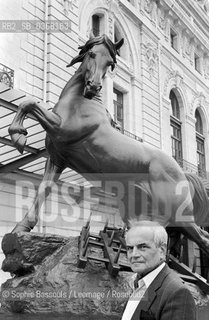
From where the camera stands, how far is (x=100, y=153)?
4.02 metres

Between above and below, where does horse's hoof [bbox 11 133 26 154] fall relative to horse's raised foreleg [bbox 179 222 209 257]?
above

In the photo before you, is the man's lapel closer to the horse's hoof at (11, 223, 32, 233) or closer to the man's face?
the man's face

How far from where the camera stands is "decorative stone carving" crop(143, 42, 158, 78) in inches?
871

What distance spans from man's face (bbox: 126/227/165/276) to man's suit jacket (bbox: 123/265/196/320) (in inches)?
3.0

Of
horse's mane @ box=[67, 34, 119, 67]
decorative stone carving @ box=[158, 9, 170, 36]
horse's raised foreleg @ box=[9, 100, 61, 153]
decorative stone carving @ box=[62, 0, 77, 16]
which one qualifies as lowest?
horse's raised foreleg @ box=[9, 100, 61, 153]

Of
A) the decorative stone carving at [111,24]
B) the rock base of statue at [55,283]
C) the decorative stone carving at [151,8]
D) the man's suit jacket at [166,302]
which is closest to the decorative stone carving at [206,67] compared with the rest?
the decorative stone carving at [151,8]

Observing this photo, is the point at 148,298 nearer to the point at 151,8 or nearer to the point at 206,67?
the point at 151,8

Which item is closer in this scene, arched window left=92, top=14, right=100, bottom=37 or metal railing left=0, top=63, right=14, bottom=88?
metal railing left=0, top=63, right=14, bottom=88

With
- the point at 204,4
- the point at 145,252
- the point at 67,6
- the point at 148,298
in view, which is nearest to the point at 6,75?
the point at 67,6

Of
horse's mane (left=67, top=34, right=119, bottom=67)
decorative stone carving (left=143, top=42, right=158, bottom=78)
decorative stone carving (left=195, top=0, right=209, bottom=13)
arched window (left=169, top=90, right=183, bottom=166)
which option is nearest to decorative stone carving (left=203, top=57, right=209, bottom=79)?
decorative stone carving (left=195, top=0, right=209, bottom=13)

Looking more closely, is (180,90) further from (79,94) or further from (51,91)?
(79,94)

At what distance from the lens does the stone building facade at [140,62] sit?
A: 14.7 meters

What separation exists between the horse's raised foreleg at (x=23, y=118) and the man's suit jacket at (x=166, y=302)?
2441 mm

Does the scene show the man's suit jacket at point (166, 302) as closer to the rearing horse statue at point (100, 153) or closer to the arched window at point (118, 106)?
the rearing horse statue at point (100, 153)
